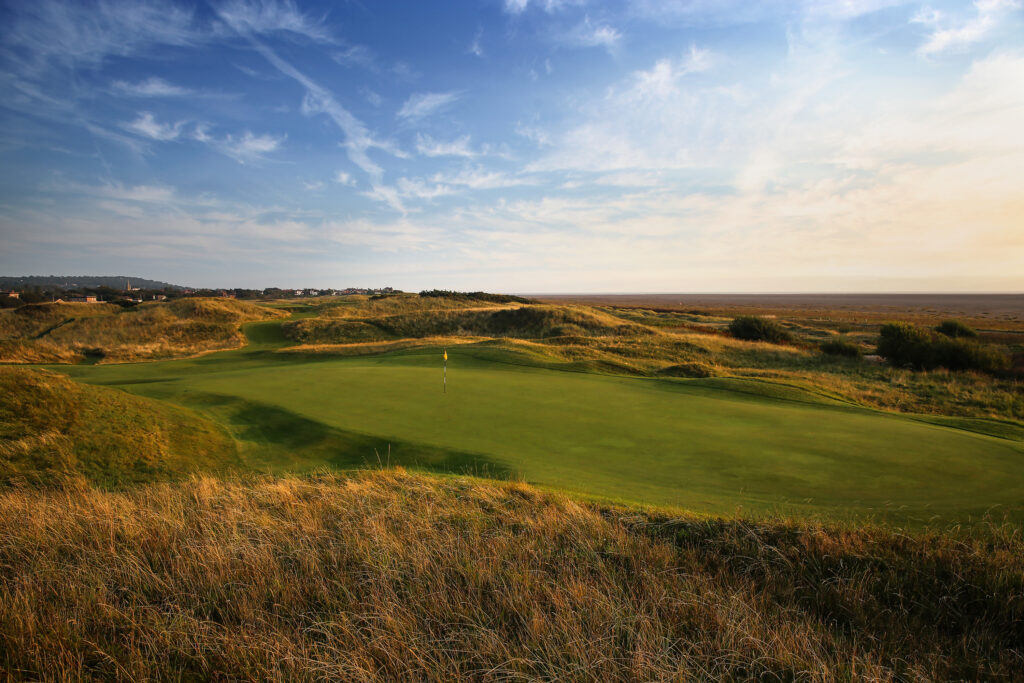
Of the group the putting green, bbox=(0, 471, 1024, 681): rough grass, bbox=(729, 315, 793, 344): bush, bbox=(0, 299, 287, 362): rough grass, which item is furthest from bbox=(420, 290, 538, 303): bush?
bbox=(0, 471, 1024, 681): rough grass

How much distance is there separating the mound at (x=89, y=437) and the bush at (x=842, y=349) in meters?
33.5

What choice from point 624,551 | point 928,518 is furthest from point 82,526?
point 928,518

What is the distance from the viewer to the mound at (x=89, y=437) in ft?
22.2

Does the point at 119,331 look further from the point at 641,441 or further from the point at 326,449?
the point at 641,441

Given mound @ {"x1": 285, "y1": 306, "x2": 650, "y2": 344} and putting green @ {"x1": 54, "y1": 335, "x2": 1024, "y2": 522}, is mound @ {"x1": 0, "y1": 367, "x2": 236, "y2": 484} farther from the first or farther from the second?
mound @ {"x1": 285, "y1": 306, "x2": 650, "y2": 344}

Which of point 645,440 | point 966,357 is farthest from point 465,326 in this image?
point 645,440

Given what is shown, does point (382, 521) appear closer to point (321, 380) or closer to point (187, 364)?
point (321, 380)

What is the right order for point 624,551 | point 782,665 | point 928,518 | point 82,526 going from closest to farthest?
point 782,665
point 624,551
point 82,526
point 928,518

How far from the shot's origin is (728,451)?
7.54 m

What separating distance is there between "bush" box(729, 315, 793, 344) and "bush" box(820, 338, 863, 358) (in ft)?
22.1

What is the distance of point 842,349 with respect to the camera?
29.8 metres

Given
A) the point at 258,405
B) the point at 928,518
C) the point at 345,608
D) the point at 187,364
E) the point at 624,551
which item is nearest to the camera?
the point at 345,608

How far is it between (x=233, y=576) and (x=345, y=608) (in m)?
1.13

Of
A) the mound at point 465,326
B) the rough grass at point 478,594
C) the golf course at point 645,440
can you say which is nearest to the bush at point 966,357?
the mound at point 465,326
